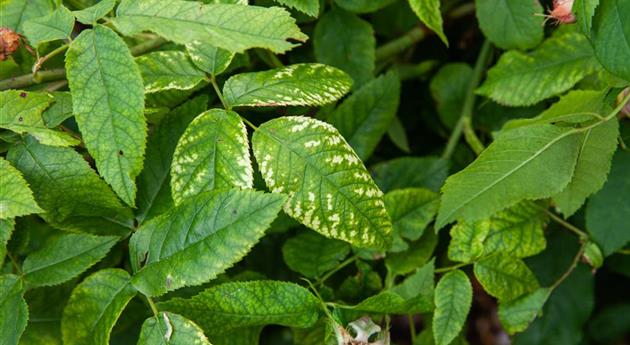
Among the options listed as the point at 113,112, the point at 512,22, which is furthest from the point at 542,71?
the point at 113,112

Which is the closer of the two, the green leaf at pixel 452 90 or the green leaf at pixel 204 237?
the green leaf at pixel 204 237

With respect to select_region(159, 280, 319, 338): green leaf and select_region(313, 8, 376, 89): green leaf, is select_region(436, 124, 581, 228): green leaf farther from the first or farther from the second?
select_region(313, 8, 376, 89): green leaf

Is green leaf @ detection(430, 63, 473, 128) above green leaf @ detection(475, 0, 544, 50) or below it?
below

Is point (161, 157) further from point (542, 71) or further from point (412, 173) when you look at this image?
point (542, 71)

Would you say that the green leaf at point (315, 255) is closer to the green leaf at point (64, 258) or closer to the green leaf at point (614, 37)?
the green leaf at point (64, 258)

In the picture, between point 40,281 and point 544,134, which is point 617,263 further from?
point 40,281

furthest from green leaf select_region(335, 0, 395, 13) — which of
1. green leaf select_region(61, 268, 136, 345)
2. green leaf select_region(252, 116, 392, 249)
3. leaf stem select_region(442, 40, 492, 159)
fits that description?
green leaf select_region(61, 268, 136, 345)

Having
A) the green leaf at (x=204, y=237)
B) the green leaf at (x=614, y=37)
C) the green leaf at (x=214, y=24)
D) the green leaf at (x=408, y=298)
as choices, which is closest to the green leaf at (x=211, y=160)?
the green leaf at (x=204, y=237)

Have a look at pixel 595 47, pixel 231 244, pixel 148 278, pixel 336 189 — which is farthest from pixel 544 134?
pixel 148 278
